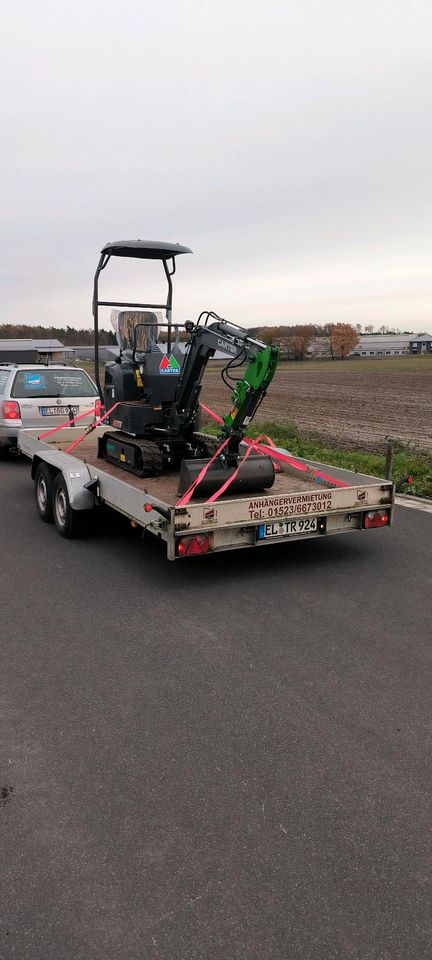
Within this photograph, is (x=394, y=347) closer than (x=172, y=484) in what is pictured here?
No

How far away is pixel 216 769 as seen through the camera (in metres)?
3.48

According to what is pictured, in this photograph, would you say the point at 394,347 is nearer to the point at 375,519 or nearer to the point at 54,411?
the point at 54,411

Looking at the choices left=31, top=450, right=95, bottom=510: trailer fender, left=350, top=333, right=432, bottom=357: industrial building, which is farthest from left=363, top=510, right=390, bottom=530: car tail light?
left=350, top=333, right=432, bottom=357: industrial building

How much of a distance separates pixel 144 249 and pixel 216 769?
6.85 meters

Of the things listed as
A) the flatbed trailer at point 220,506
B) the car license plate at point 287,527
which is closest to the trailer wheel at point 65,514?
the flatbed trailer at point 220,506

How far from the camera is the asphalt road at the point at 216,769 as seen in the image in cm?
259

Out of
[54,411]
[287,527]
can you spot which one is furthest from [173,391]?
[54,411]

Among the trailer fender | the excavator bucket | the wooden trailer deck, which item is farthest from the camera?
the trailer fender

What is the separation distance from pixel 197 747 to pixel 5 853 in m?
1.10

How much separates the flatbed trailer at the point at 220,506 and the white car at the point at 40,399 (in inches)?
156

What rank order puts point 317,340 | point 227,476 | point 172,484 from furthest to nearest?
point 317,340
point 172,484
point 227,476

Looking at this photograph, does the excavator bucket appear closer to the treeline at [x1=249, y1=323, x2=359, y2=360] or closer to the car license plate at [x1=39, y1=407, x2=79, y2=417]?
the car license plate at [x1=39, y1=407, x2=79, y2=417]

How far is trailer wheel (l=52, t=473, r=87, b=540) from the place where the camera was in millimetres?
7594

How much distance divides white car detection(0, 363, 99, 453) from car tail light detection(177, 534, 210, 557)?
6811 mm
